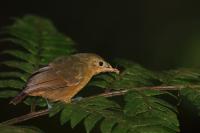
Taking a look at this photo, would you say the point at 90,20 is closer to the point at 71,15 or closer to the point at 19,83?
the point at 71,15

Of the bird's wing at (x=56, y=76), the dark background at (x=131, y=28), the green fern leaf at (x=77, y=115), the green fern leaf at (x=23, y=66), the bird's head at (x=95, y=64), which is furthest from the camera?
the dark background at (x=131, y=28)

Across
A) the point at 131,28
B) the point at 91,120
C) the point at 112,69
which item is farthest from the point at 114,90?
the point at 131,28

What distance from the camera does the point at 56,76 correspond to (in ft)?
14.1

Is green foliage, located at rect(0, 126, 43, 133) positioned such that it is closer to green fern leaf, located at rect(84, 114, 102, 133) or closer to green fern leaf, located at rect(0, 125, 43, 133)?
green fern leaf, located at rect(0, 125, 43, 133)

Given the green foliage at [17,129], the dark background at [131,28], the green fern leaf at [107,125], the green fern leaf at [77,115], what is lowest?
the green foliage at [17,129]

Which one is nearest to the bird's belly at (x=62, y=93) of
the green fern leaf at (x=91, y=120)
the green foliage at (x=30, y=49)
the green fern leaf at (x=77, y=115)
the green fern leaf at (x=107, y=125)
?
the green foliage at (x=30, y=49)

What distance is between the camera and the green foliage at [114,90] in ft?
10.6

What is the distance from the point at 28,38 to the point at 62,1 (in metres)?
6.59

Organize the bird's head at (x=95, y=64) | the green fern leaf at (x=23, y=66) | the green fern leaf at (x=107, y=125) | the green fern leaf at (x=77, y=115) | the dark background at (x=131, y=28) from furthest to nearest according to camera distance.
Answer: the dark background at (x=131, y=28) < the bird's head at (x=95, y=64) < the green fern leaf at (x=23, y=66) < the green fern leaf at (x=77, y=115) < the green fern leaf at (x=107, y=125)

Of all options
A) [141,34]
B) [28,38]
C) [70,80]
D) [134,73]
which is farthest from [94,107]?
[141,34]

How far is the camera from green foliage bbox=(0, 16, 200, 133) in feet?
10.6

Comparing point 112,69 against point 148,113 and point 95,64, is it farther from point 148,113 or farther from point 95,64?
point 148,113

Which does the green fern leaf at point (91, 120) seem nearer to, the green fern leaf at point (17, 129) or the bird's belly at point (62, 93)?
the green fern leaf at point (17, 129)

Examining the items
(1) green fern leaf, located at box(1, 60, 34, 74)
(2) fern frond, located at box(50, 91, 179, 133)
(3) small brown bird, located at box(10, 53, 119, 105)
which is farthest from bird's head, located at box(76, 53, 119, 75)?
(2) fern frond, located at box(50, 91, 179, 133)
